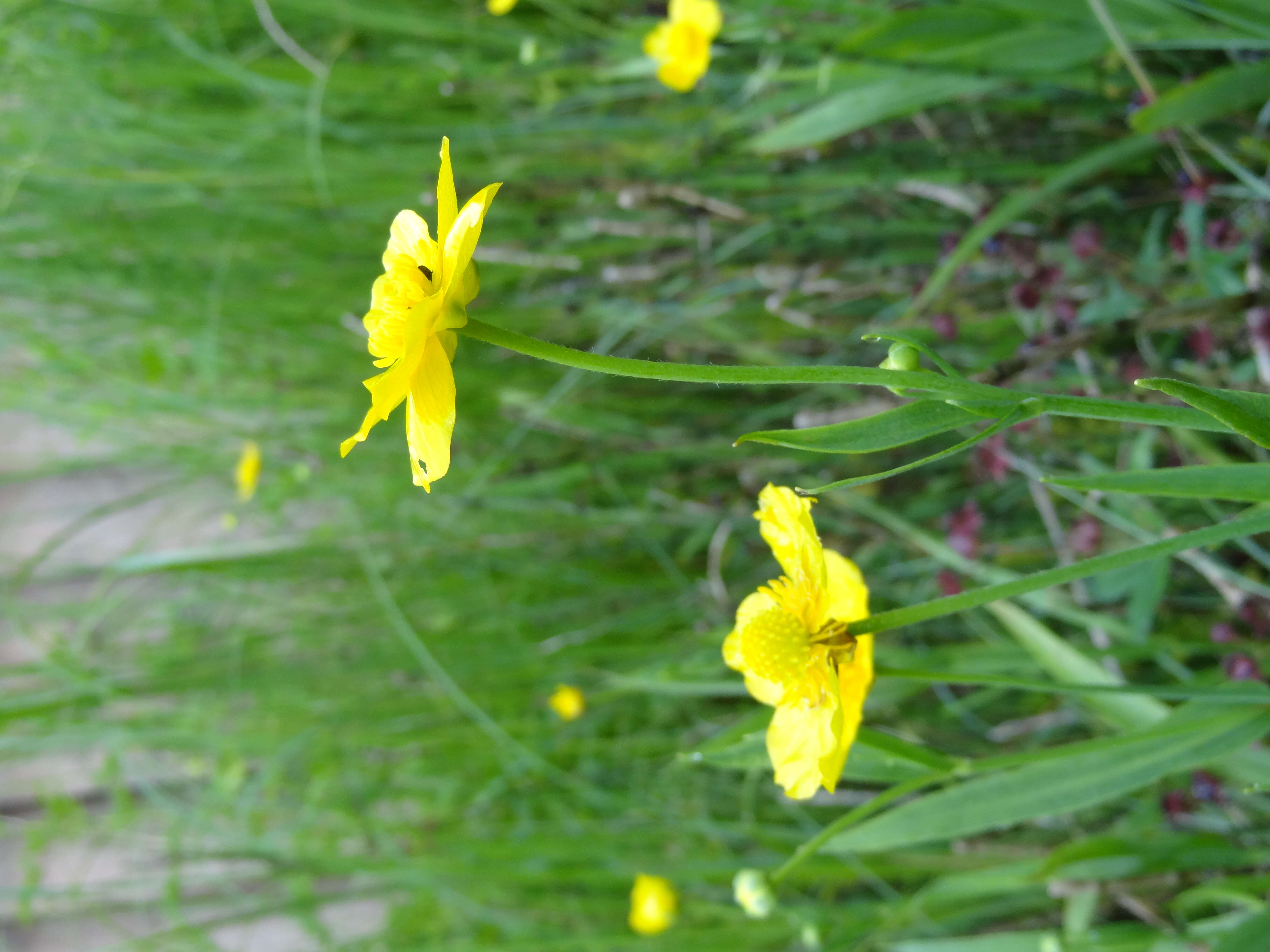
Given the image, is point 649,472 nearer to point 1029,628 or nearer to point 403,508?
point 403,508

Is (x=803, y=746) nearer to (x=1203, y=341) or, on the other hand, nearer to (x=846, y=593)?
(x=846, y=593)

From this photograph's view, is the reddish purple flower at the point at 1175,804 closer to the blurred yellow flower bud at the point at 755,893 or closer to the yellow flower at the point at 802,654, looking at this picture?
the blurred yellow flower bud at the point at 755,893

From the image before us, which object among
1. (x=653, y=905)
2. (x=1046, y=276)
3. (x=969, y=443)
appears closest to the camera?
(x=969, y=443)

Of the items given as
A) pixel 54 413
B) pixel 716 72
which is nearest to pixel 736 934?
pixel 716 72

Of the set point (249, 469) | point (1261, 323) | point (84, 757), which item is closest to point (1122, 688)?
point (1261, 323)

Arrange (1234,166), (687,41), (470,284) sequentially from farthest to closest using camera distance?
1. (687,41)
2. (1234,166)
3. (470,284)

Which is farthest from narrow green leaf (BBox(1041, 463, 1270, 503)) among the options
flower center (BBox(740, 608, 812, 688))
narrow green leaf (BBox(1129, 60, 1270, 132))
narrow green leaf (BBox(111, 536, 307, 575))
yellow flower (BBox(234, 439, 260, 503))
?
yellow flower (BBox(234, 439, 260, 503))
